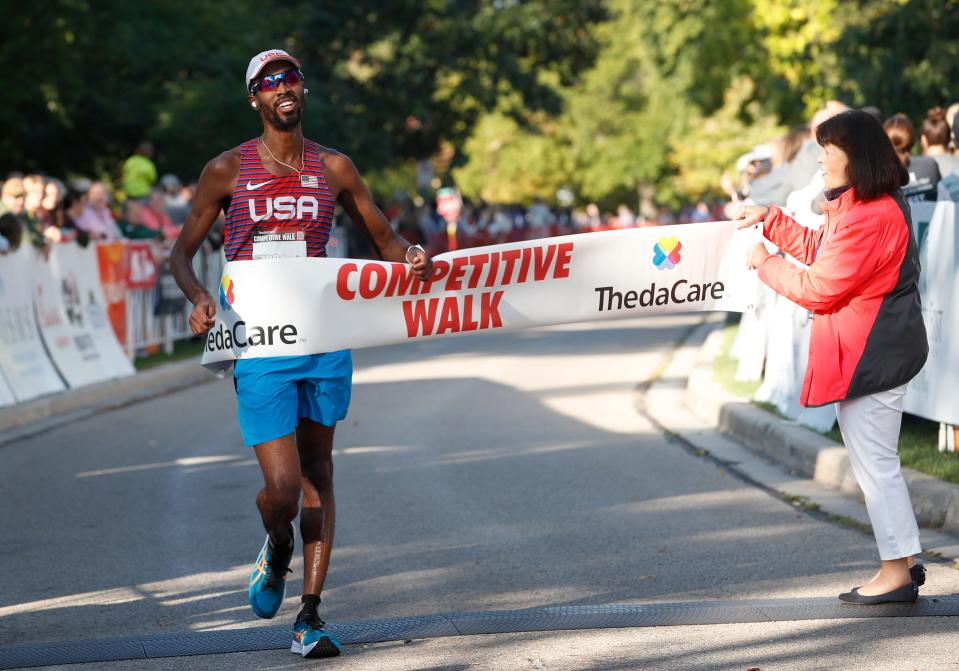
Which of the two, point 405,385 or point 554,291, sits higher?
point 554,291

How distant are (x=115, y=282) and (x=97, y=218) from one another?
1008 millimetres

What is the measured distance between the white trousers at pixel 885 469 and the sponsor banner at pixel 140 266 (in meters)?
12.2

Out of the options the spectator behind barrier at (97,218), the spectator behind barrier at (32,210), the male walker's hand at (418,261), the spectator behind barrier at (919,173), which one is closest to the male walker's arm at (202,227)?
the male walker's hand at (418,261)

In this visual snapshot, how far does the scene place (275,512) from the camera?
5730 millimetres

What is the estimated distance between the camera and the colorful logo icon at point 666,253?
6.73 meters

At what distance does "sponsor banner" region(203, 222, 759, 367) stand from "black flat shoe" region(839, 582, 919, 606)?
132 cm

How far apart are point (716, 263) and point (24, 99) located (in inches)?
824

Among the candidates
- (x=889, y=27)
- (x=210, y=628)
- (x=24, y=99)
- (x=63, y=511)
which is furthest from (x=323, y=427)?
(x=24, y=99)

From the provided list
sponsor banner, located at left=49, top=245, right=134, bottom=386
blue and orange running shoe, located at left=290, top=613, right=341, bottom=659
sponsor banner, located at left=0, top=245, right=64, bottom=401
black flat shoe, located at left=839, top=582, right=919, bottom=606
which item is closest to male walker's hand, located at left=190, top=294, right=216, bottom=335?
blue and orange running shoe, located at left=290, top=613, right=341, bottom=659

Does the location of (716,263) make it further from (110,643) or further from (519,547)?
(110,643)

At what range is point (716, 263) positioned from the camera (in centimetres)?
681

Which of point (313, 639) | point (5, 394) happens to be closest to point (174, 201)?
point (5, 394)

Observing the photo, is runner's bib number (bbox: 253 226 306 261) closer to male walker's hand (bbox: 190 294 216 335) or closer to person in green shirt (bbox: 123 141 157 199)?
male walker's hand (bbox: 190 294 216 335)

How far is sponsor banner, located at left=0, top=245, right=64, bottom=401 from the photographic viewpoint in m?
13.6
